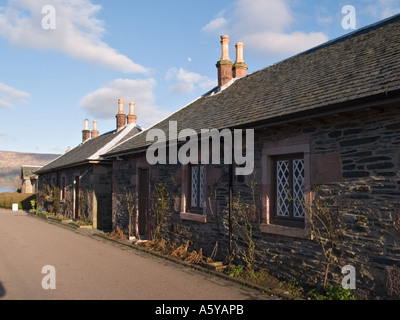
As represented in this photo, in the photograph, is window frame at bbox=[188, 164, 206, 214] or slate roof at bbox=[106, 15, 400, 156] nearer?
slate roof at bbox=[106, 15, 400, 156]

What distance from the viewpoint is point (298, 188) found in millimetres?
6914

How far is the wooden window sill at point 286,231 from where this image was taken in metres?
6.45

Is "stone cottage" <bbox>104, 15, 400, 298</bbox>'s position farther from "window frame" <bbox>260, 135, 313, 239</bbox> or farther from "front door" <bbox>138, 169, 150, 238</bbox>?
"front door" <bbox>138, 169, 150, 238</bbox>

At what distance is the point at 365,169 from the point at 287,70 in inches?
197

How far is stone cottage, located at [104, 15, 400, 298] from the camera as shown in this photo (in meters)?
5.50

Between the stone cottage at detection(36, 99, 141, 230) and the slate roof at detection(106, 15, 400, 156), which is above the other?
the slate roof at detection(106, 15, 400, 156)

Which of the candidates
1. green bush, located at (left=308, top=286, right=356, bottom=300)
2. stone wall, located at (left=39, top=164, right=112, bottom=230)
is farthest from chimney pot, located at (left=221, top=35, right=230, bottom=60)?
green bush, located at (left=308, top=286, right=356, bottom=300)

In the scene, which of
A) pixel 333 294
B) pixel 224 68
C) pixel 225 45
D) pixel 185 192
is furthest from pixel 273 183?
pixel 225 45

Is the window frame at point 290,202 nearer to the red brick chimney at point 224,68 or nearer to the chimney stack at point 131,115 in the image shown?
the red brick chimney at point 224,68

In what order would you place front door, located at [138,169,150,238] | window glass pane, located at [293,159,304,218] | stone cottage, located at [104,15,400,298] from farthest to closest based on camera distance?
front door, located at [138,169,150,238] → window glass pane, located at [293,159,304,218] → stone cottage, located at [104,15,400,298]

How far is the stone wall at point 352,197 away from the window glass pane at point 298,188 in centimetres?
36

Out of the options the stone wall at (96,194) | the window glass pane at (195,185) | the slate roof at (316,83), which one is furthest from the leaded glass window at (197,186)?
the stone wall at (96,194)

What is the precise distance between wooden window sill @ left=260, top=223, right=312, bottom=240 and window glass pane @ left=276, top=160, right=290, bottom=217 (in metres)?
0.31

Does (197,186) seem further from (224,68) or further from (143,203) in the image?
(224,68)
